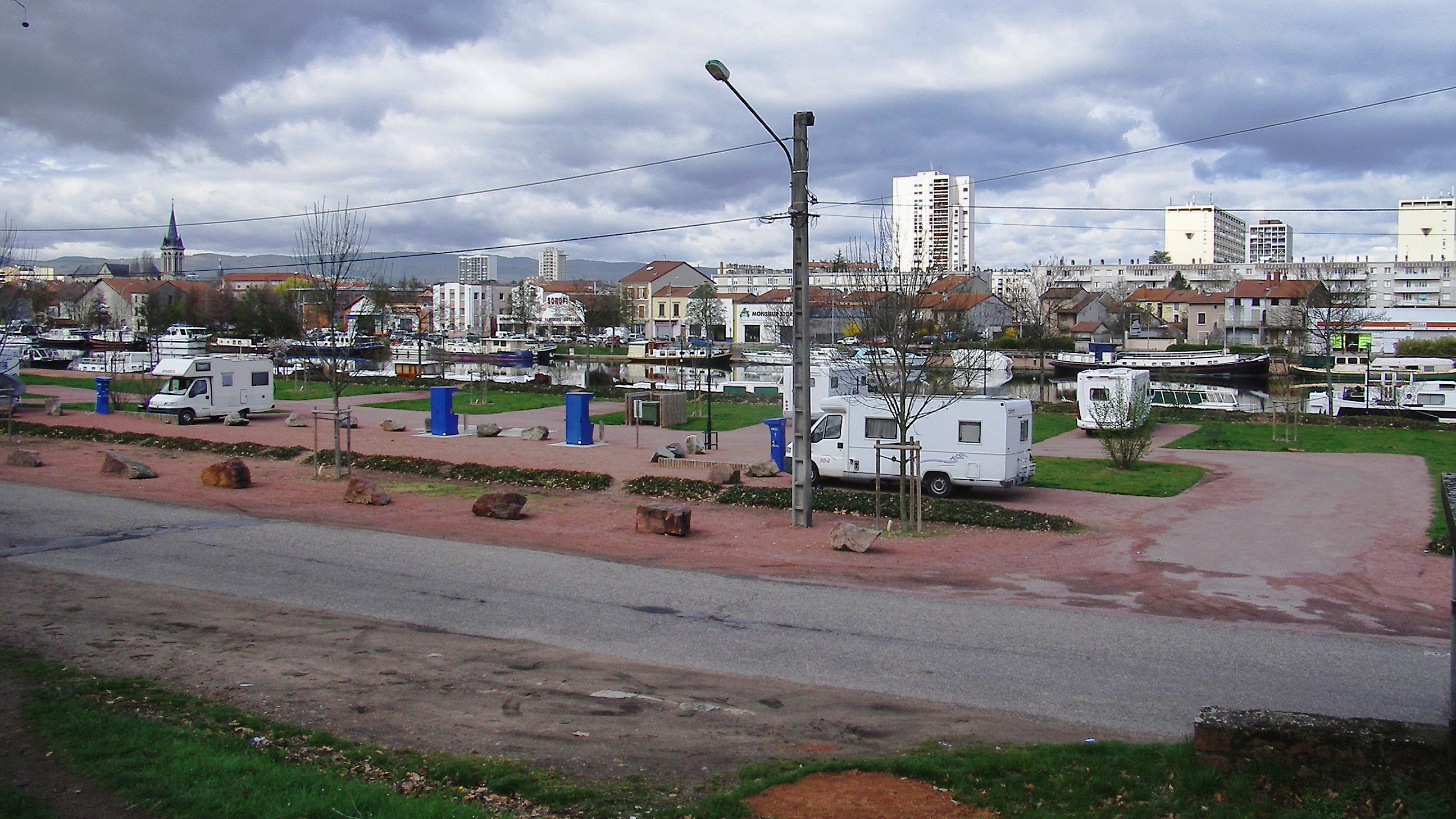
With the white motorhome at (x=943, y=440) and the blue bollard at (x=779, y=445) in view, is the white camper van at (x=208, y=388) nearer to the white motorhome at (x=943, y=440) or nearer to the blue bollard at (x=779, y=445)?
the blue bollard at (x=779, y=445)

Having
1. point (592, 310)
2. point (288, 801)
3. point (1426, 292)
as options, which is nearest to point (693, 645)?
point (288, 801)

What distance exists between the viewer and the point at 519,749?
26.0ft

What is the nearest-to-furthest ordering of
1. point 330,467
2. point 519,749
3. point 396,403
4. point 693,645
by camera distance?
point 519,749 → point 693,645 → point 330,467 → point 396,403

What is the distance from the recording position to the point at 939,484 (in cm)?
2334

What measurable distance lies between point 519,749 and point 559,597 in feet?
20.1

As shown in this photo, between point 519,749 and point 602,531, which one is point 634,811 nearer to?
point 519,749

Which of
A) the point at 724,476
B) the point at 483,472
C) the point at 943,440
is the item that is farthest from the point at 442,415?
the point at 943,440

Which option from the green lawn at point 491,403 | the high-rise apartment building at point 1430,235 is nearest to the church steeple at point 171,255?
the green lawn at point 491,403

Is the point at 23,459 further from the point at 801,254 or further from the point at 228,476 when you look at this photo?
the point at 801,254

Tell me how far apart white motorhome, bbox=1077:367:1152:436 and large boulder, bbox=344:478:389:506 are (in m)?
21.2

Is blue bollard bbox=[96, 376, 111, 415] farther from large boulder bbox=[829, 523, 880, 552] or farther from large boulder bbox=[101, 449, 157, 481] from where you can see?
large boulder bbox=[829, 523, 880, 552]

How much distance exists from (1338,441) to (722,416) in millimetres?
23913

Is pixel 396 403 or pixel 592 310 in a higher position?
pixel 592 310

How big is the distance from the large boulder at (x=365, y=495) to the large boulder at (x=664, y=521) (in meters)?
6.27
